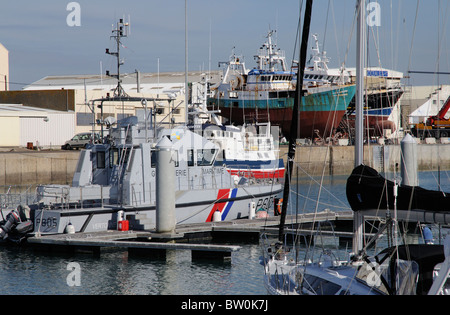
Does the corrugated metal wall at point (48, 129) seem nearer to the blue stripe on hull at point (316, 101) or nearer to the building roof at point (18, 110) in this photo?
the building roof at point (18, 110)

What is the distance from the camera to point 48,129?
46562 mm

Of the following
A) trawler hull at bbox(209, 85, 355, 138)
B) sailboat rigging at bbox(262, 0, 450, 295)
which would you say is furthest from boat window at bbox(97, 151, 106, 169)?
trawler hull at bbox(209, 85, 355, 138)

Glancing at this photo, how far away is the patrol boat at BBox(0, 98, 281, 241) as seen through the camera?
17516mm

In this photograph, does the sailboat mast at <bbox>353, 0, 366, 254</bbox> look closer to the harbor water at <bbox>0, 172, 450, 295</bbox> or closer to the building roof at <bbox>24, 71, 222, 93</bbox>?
the harbor water at <bbox>0, 172, 450, 295</bbox>

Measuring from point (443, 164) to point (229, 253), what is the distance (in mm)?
42615

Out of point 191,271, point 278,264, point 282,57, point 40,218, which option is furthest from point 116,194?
point 282,57

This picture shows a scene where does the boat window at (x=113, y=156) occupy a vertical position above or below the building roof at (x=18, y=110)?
below

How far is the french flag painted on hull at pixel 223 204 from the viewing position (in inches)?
790

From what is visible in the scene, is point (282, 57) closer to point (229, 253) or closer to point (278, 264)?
point (229, 253)

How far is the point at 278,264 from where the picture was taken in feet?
37.4

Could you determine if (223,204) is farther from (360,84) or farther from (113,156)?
(360,84)

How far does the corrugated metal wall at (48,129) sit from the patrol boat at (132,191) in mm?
26673

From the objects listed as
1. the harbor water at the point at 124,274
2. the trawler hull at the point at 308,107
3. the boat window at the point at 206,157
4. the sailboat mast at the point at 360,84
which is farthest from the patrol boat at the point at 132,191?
the trawler hull at the point at 308,107

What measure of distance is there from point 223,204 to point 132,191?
340 centimetres
